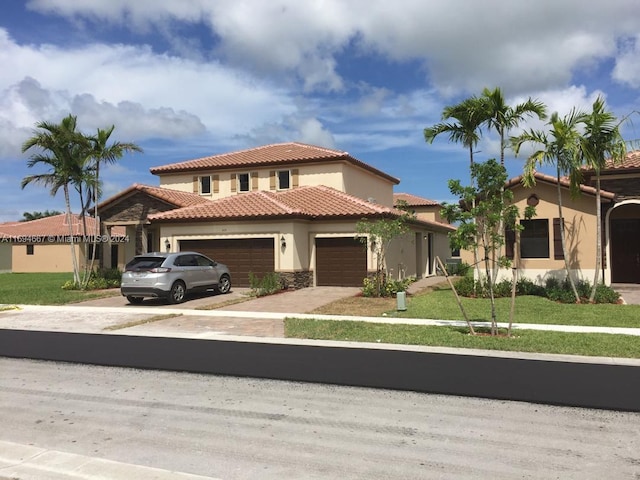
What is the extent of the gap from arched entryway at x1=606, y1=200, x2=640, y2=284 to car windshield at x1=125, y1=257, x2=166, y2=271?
55.0ft

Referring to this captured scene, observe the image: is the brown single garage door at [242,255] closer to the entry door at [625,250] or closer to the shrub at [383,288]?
the shrub at [383,288]

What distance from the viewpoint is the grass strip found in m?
9.59

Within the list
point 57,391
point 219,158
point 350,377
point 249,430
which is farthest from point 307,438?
point 219,158

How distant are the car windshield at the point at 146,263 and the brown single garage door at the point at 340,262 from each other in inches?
299

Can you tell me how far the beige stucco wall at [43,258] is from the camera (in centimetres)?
4384

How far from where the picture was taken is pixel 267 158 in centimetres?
2889

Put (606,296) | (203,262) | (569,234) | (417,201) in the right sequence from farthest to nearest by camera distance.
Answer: (417,201) < (203,262) < (569,234) < (606,296)

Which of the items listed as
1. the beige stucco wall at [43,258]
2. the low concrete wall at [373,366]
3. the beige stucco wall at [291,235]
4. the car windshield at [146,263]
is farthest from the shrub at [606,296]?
the beige stucco wall at [43,258]

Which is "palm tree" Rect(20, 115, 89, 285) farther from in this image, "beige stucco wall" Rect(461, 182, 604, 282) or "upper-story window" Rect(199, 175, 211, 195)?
"beige stucco wall" Rect(461, 182, 604, 282)

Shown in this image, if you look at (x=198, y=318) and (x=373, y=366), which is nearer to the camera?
(x=373, y=366)

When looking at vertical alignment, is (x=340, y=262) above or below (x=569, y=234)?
below

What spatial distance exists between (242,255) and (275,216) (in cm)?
254

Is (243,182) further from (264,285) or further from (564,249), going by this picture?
(564,249)

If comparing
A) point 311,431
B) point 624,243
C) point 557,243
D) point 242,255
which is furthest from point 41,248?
point 311,431
